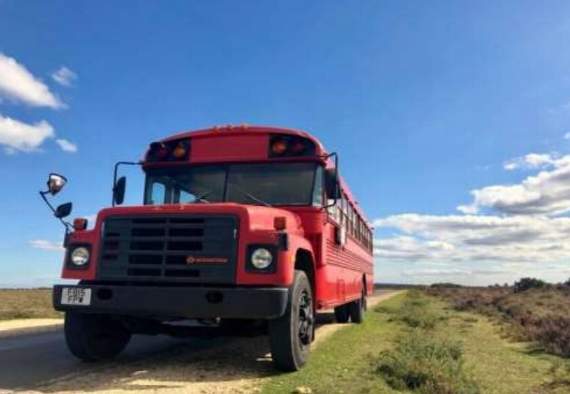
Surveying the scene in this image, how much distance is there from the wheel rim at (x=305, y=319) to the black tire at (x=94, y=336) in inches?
104

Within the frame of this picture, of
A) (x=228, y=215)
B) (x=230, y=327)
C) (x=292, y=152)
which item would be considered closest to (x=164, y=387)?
(x=230, y=327)

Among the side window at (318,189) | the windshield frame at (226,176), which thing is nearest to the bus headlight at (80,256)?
the windshield frame at (226,176)

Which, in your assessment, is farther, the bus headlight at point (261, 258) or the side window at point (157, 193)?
the side window at point (157, 193)

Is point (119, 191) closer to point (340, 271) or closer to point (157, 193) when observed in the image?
point (157, 193)

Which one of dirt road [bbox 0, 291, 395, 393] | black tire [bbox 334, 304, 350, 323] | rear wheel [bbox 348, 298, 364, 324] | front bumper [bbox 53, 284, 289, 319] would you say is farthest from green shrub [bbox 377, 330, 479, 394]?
rear wheel [bbox 348, 298, 364, 324]

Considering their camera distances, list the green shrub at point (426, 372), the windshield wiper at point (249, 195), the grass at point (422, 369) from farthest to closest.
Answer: the windshield wiper at point (249, 195) → the grass at point (422, 369) → the green shrub at point (426, 372)

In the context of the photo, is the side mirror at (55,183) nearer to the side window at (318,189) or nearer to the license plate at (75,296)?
the license plate at (75,296)

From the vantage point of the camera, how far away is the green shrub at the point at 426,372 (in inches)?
247

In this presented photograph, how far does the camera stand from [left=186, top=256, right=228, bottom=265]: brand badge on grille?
684 cm

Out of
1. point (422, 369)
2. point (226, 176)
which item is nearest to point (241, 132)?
point (226, 176)

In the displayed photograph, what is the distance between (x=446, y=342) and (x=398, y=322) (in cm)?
726

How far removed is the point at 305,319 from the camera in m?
7.68

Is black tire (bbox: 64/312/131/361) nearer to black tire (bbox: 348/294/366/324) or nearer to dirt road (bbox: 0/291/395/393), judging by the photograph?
dirt road (bbox: 0/291/395/393)

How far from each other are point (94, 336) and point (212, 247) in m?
2.40
